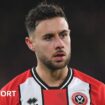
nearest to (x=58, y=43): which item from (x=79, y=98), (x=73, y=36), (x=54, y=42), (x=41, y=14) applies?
(x=54, y=42)

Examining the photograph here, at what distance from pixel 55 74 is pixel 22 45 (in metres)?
2.79

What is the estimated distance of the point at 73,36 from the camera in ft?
17.6

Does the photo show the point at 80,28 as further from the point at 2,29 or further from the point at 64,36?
the point at 64,36

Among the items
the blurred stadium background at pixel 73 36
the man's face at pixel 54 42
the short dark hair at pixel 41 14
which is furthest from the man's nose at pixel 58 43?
the blurred stadium background at pixel 73 36

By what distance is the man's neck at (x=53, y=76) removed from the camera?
2.49m

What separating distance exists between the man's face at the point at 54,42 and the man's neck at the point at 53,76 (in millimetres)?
48

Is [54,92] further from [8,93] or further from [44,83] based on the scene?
[8,93]

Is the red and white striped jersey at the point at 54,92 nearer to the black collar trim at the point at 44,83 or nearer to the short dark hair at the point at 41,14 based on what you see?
the black collar trim at the point at 44,83

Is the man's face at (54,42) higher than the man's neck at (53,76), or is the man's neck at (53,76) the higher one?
the man's face at (54,42)

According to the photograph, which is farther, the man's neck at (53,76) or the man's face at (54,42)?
the man's neck at (53,76)

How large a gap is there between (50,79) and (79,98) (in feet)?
0.61

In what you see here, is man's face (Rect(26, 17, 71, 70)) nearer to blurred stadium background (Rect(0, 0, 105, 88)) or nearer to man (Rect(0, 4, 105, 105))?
man (Rect(0, 4, 105, 105))

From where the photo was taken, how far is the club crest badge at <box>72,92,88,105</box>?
2473 mm

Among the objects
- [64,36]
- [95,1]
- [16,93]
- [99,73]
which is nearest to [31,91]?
[16,93]
